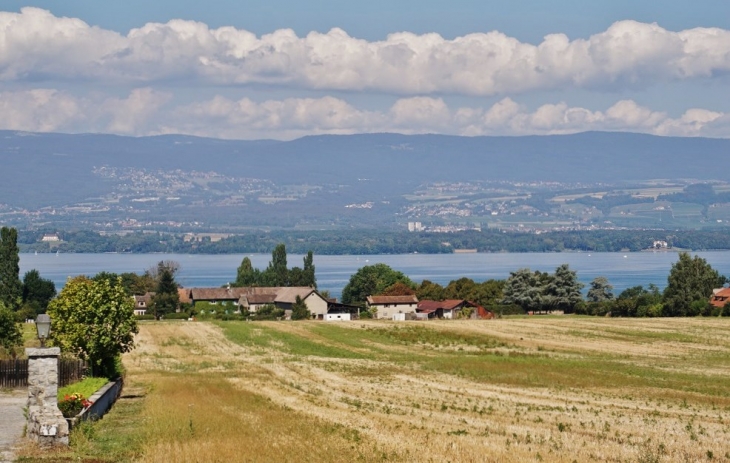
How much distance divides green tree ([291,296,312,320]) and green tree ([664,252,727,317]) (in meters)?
34.7

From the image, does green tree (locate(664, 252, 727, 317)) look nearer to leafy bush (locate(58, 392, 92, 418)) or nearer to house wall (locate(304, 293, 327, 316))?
house wall (locate(304, 293, 327, 316))

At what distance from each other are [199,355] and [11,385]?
2035 cm

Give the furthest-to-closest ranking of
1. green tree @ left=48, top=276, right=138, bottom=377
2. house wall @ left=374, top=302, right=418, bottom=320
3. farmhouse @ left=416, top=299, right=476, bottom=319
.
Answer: house wall @ left=374, top=302, right=418, bottom=320
farmhouse @ left=416, top=299, right=476, bottom=319
green tree @ left=48, top=276, right=138, bottom=377

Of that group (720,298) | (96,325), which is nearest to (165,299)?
(720,298)

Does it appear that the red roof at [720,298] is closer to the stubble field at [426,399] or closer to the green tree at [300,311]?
the stubble field at [426,399]

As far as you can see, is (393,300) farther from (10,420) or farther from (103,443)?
(103,443)

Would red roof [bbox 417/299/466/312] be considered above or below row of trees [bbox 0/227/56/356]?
below

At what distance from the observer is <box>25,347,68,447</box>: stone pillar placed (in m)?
24.6

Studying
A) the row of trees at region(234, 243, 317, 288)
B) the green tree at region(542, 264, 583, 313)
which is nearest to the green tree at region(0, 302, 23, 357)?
the green tree at region(542, 264, 583, 313)

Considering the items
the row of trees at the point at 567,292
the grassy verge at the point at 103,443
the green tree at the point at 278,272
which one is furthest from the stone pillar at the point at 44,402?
the green tree at the point at 278,272

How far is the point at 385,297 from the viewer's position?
5162 inches

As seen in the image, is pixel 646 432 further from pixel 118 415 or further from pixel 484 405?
pixel 118 415

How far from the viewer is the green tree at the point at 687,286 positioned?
353ft

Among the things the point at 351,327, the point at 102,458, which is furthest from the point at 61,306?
Answer: the point at 351,327
